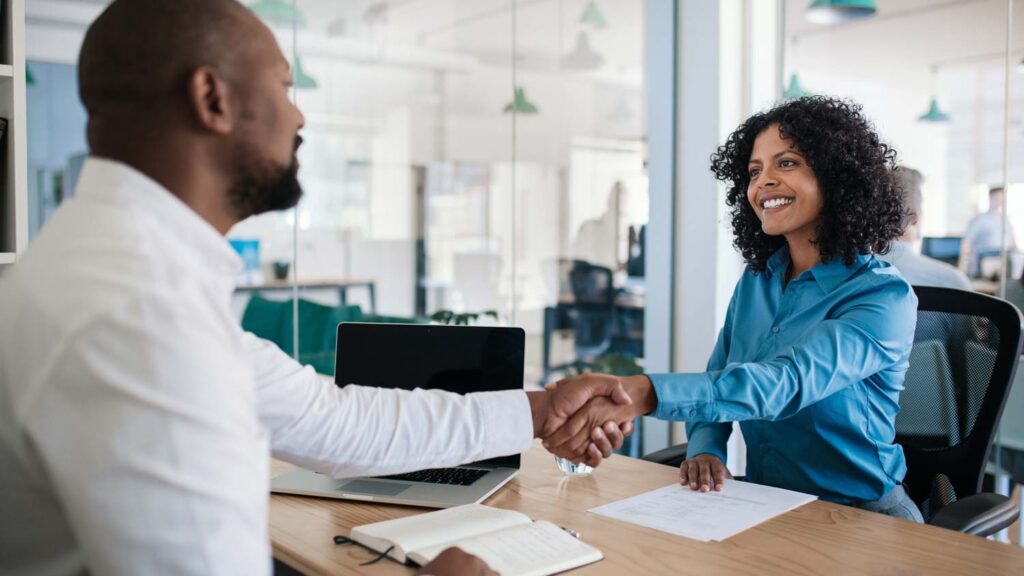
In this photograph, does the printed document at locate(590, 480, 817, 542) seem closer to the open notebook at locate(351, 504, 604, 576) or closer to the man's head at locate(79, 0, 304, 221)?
the open notebook at locate(351, 504, 604, 576)

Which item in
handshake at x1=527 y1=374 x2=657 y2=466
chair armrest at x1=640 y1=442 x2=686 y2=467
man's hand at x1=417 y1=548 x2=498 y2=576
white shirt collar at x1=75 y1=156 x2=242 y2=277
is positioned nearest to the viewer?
white shirt collar at x1=75 y1=156 x2=242 y2=277

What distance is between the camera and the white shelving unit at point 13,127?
7.67 ft

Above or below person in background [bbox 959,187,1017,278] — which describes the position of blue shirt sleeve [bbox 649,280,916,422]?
below

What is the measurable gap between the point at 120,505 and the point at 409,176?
322cm

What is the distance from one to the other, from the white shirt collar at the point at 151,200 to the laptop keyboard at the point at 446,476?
93cm

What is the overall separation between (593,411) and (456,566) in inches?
25.5

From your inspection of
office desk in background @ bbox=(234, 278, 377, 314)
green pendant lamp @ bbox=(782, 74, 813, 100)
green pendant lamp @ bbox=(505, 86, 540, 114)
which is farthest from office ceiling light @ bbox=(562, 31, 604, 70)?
office desk in background @ bbox=(234, 278, 377, 314)

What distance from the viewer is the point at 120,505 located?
79 centimetres

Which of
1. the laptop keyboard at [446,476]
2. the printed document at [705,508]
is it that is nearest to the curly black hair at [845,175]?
the printed document at [705,508]

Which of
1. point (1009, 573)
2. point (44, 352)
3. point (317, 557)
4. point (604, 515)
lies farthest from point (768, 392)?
point (44, 352)

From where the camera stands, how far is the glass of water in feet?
6.15

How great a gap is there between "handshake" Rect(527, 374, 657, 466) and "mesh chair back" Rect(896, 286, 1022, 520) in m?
0.71

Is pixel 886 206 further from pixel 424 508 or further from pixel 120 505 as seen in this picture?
pixel 120 505

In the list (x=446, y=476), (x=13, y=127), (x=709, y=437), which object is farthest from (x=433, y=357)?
(x=13, y=127)
